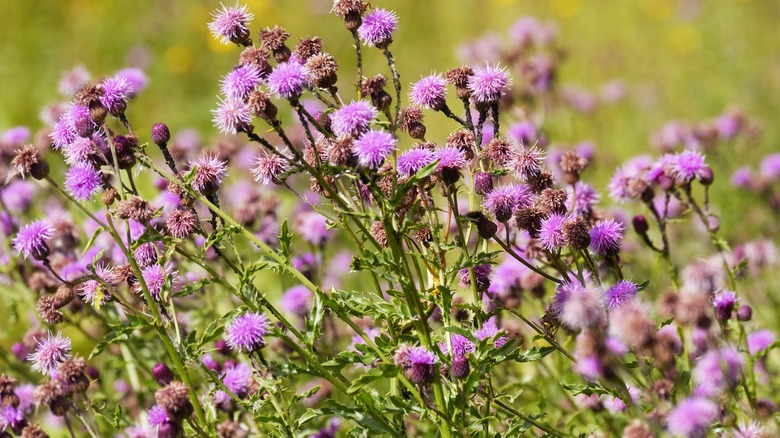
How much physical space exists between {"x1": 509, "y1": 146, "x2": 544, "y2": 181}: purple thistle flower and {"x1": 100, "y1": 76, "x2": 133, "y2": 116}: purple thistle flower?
119 cm

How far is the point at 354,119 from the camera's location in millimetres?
2455

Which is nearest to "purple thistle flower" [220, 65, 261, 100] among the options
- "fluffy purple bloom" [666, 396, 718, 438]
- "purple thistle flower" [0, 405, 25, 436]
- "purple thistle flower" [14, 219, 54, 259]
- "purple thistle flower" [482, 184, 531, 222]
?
"purple thistle flower" [482, 184, 531, 222]

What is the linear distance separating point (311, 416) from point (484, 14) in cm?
780

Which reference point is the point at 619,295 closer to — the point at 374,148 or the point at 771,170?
the point at 374,148

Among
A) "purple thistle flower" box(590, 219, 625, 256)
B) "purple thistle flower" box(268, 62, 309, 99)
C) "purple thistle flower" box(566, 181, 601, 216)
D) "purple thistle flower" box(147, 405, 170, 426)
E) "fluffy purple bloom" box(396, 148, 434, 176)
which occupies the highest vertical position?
"purple thistle flower" box(566, 181, 601, 216)

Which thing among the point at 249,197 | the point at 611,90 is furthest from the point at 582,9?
the point at 249,197

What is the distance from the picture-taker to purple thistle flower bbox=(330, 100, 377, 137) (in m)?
2.46

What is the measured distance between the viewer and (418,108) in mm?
2799

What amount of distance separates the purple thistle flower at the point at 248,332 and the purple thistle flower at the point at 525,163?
34.8 inches

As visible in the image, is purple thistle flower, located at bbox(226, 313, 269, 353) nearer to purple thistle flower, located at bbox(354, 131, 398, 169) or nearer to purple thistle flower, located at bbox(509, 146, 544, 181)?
purple thistle flower, located at bbox(354, 131, 398, 169)

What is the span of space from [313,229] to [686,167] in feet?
5.82

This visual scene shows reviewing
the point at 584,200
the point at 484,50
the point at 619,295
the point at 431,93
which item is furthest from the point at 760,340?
the point at 484,50

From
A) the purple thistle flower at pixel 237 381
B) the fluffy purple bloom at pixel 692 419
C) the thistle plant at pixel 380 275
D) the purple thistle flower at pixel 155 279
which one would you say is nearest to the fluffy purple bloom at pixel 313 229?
the thistle plant at pixel 380 275

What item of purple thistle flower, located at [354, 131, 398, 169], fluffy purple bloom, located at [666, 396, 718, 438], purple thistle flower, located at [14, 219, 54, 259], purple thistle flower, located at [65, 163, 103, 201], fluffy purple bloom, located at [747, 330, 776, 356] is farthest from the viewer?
fluffy purple bloom, located at [747, 330, 776, 356]
